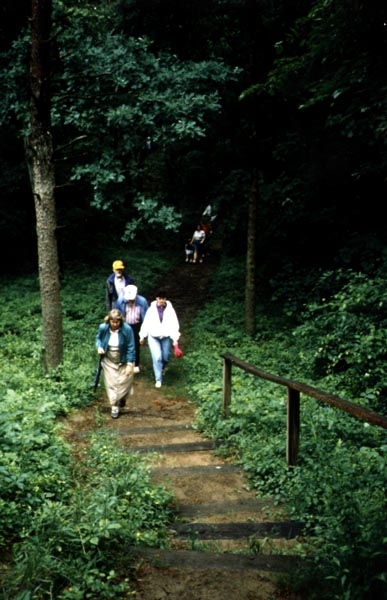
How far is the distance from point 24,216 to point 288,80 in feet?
43.5

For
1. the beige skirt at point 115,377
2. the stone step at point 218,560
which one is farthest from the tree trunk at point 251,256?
the stone step at point 218,560

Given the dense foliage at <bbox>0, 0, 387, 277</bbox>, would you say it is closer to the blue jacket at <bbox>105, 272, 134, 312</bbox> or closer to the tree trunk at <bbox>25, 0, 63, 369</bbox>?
the tree trunk at <bbox>25, 0, 63, 369</bbox>

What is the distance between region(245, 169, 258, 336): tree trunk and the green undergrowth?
43 centimetres

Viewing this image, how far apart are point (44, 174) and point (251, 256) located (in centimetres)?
567

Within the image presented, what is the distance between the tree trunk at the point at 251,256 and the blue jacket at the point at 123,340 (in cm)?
517

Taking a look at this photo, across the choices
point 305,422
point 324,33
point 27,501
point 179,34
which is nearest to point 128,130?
point 179,34

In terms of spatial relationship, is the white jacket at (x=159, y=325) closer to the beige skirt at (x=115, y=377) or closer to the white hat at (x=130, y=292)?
the white hat at (x=130, y=292)

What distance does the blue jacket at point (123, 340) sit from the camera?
27.6ft

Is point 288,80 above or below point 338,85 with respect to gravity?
above

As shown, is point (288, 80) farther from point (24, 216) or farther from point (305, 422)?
point (24, 216)

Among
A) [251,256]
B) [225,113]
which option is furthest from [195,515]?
[225,113]

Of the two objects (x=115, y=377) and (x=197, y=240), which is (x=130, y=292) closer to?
(x=115, y=377)

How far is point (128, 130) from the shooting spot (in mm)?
11344

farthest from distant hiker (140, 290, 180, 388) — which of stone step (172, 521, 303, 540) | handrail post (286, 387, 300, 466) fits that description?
stone step (172, 521, 303, 540)
